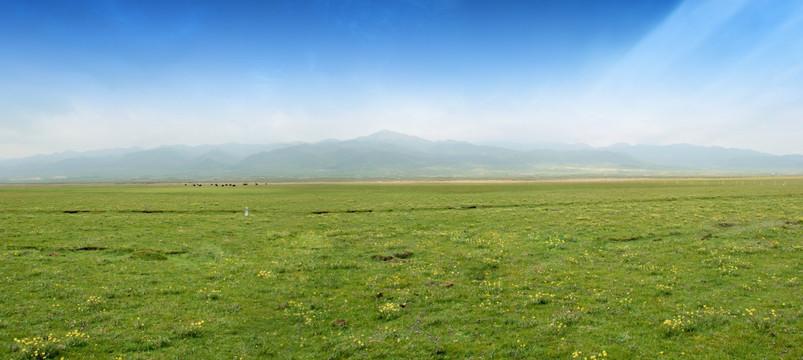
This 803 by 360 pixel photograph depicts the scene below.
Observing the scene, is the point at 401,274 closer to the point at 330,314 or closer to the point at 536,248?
the point at 330,314

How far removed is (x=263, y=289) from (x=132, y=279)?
7.56 m

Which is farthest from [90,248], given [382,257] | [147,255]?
[382,257]

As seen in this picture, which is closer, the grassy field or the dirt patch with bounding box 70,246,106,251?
the grassy field

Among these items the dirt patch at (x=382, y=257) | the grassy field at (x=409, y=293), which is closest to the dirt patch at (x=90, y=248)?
the grassy field at (x=409, y=293)

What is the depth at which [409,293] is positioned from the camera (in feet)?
58.0

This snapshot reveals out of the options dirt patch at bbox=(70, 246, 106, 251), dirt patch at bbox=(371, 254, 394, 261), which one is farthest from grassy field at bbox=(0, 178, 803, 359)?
dirt patch at bbox=(70, 246, 106, 251)

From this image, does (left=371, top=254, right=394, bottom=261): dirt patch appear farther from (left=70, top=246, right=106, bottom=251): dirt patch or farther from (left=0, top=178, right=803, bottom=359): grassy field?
(left=70, top=246, right=106, bottom=251): dirt patch

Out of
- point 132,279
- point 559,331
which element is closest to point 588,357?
point 559,331

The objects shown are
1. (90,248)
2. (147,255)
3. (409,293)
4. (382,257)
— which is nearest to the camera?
(409,293)

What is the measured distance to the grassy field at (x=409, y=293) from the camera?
12.2m

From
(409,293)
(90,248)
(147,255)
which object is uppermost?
(90,248)

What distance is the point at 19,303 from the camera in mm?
15727

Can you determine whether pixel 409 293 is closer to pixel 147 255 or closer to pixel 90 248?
pixel 147 255

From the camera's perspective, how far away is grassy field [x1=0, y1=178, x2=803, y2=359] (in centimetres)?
1216
